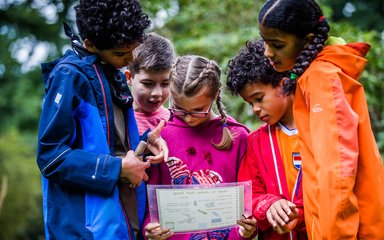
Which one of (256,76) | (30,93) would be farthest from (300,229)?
(30,93)

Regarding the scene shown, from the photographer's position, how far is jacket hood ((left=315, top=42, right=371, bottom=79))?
2131 mm

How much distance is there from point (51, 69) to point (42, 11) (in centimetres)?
1191

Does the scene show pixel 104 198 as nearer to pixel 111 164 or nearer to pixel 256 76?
pixel 111 164

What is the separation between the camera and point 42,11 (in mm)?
13656

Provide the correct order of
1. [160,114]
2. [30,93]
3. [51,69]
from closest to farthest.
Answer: [51,69]
[160,114]
[30,93]

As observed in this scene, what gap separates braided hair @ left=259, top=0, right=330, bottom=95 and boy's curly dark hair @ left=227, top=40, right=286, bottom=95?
36 cm

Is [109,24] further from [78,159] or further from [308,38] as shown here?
[308,38]

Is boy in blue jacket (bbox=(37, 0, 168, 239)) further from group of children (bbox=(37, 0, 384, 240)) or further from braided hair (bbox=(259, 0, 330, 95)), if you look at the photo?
braided hair (bbox=(259, 0, 330, 95))

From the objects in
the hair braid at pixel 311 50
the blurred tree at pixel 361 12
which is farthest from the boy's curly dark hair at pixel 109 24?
the blurred tree at pixel 361 12

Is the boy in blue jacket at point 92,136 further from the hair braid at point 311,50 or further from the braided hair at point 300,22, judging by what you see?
the hair braid at point 311,50

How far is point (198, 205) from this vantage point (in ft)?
7.86

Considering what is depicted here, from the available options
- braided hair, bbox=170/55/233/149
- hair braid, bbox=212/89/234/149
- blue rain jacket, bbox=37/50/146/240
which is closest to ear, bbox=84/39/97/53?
blue rain jacket, bbox=37/50/146/240

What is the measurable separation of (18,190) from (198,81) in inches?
385

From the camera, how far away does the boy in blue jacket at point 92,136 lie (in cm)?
221
